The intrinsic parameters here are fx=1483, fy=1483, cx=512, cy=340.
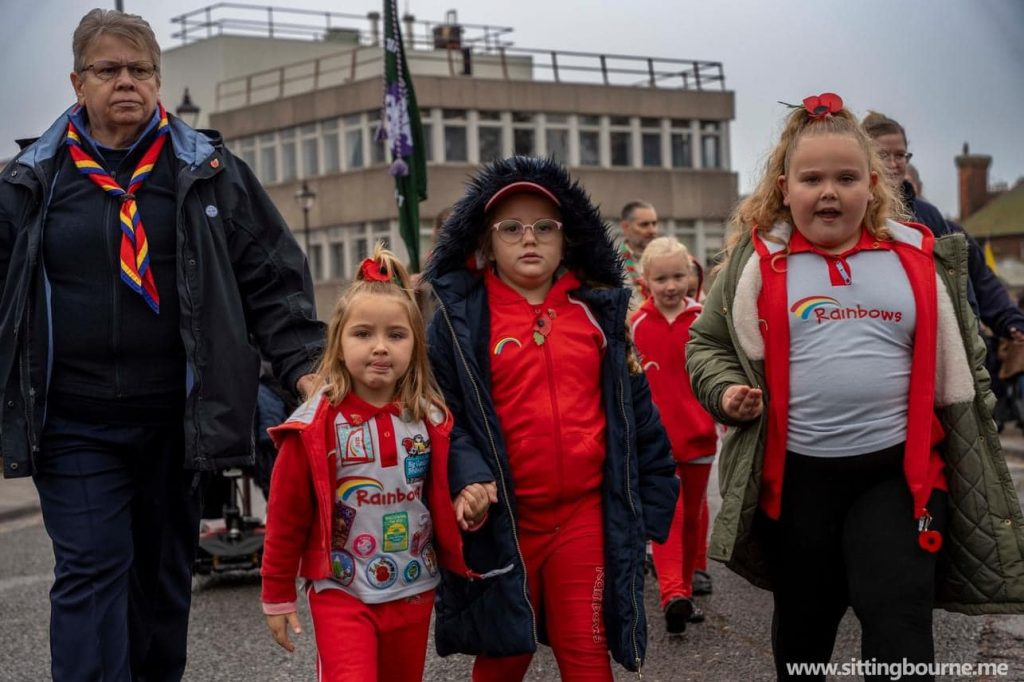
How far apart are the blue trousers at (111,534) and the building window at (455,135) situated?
156 feet

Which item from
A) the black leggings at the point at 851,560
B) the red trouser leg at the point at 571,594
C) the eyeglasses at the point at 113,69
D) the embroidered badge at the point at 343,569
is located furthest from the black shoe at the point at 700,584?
the eyeglasses at the point at 113,69

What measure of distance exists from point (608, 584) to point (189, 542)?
151cm

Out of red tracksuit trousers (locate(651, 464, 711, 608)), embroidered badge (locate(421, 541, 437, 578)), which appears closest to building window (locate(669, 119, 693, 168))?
red tracksuit trousers (locate(651, 464, 711, 608))

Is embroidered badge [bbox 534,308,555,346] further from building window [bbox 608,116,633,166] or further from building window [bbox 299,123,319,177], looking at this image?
building window [bbox 608,116,633,166]

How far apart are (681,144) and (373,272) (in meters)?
53.8

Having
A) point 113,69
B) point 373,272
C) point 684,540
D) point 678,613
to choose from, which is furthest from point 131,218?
point 684,540

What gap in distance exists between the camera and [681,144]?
57.3 m

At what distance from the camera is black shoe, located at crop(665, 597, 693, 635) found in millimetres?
6621

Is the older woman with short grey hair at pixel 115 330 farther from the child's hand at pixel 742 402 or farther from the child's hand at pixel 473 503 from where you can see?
the child's hand at pixel 742 402

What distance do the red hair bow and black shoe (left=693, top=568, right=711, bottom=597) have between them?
360cm

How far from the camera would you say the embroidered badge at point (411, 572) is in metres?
4.30

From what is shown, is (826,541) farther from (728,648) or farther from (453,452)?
(728,648)

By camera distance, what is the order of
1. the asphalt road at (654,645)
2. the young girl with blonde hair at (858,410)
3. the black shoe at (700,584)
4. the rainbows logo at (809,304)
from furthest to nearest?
the black shoe at (700,584) < the asphalt road at (654,645) < the rainbows logo at (809,304) < the young girl with blonde hair at (858,410)

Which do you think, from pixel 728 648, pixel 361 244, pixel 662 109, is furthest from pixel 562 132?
pixel 728 648
